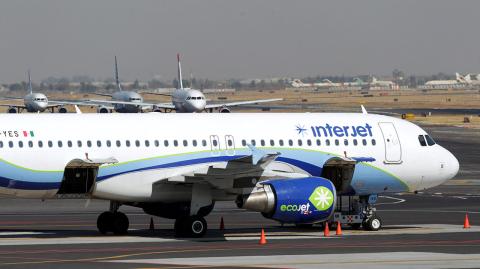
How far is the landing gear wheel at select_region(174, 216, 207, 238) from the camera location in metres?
32.8

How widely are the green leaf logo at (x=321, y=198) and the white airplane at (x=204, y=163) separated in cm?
3

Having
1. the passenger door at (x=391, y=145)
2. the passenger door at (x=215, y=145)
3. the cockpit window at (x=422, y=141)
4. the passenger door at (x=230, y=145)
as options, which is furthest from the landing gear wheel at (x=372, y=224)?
the passenger door at (x=215, y=145)

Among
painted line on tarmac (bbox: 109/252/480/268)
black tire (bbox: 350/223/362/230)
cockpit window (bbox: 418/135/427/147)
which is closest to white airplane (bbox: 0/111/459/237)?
black tire (bbox: 350/223/362/230)

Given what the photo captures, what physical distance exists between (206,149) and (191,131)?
741 millimetres

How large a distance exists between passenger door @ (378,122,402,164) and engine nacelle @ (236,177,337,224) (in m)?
3.91

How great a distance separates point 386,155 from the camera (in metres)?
35.9

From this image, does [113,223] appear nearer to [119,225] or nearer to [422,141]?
[119,225]

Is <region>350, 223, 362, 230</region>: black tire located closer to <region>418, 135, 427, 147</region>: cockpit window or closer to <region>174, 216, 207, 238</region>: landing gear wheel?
<region>418, 135, 427, 147</region>: cockpit window

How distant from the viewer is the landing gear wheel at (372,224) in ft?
116

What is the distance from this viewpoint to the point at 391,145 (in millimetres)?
36031

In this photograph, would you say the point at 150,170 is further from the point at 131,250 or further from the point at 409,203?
the point at 409,203

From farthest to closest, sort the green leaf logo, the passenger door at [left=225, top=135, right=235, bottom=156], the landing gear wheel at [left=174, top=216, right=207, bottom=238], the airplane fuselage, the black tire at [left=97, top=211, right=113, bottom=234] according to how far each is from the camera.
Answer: the black tire at [left=97, top=211, right=113, bottom=234] < the passenger door at [left=225, top=135, right=235, bottom=156] < the landing gear wheel at [left=174, top=216, right=207, bottom=238] < the green leaf logo < the airplane fuselage

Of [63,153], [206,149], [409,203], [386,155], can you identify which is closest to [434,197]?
[409,203]

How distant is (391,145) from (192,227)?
7579mm
